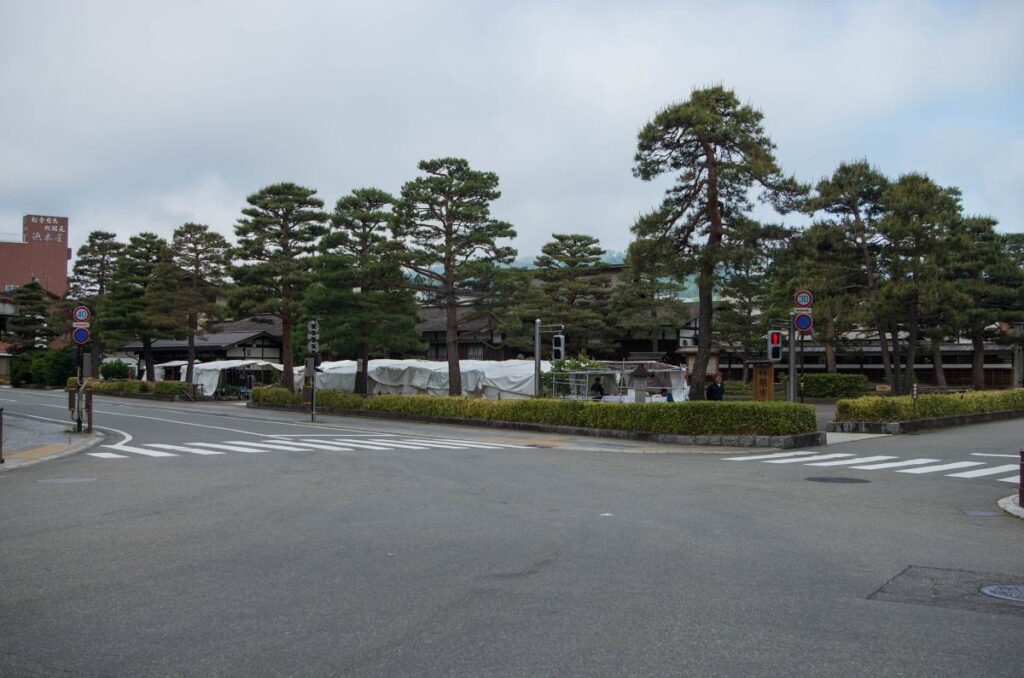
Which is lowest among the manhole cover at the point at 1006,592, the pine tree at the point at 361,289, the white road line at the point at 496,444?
the white road line at the point at 496,444

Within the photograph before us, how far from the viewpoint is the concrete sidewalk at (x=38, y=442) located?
16516mm

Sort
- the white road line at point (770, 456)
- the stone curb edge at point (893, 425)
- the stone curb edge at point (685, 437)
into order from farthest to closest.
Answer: the stone curb edge at point (893, 425) → the stone curb edge at point (685, 437) → the white road line at point (770, 456)

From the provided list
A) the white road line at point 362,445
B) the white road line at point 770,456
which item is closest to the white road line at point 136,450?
the white road line at point 362,445

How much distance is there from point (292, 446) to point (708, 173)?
604 inches

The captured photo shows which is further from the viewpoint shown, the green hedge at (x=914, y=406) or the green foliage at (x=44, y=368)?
the green foliage at (x=44, y=368)

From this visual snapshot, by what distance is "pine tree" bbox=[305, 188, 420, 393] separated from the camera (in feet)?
108

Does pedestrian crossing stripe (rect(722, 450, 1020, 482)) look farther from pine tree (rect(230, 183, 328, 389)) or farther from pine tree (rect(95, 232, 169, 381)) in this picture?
pine tree (rect(95, 232, 169, 381))

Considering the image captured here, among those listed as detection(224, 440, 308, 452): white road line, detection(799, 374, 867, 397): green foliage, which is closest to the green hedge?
detection(799, 374, 867, 397): green foliage

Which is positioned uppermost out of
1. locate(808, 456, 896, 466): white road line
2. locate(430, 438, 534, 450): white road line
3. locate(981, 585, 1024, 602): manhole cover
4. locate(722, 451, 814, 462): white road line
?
locate(981, 585, 1024, 602): manhole cover

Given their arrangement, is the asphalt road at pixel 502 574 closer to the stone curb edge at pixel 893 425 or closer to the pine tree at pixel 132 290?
the stone curb edge at pixel 893 425

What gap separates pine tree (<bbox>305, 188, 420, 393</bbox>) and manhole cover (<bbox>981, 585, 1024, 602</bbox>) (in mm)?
27133

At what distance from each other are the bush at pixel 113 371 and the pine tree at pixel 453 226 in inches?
1644

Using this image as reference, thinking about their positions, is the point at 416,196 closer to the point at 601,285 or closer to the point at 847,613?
the point at 601,285

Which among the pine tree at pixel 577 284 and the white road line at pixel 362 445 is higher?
the pine tree at pixel 577 284
